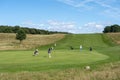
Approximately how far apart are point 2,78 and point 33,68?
651 cm

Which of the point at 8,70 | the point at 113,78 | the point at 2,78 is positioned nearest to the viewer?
the point at 113,78

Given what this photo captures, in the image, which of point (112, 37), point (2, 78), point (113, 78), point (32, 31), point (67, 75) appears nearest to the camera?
point (113, 78)

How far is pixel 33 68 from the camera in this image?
2816 cm

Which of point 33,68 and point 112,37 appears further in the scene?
point 112,37

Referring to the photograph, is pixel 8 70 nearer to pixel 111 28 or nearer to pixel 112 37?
pixel 112 37

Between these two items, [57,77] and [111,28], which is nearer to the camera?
[57,77]

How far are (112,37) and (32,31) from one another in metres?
88.5

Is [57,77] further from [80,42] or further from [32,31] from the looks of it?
[32,31]

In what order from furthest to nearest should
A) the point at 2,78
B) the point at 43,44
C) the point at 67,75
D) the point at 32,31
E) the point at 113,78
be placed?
the point at 32,31, the point at 43,44, the point at 67,75, the point at 2,78, the point at 113,78

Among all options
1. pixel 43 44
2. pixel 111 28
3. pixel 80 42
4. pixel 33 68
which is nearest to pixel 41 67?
pixel 33 68

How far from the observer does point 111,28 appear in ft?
624

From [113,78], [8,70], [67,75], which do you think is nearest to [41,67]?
[8,70]

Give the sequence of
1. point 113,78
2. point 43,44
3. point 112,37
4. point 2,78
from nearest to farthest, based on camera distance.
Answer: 1. point 113,78
2. point 2,78
3. point 43,44
4. point 112,37

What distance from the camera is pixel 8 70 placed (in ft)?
89.6
